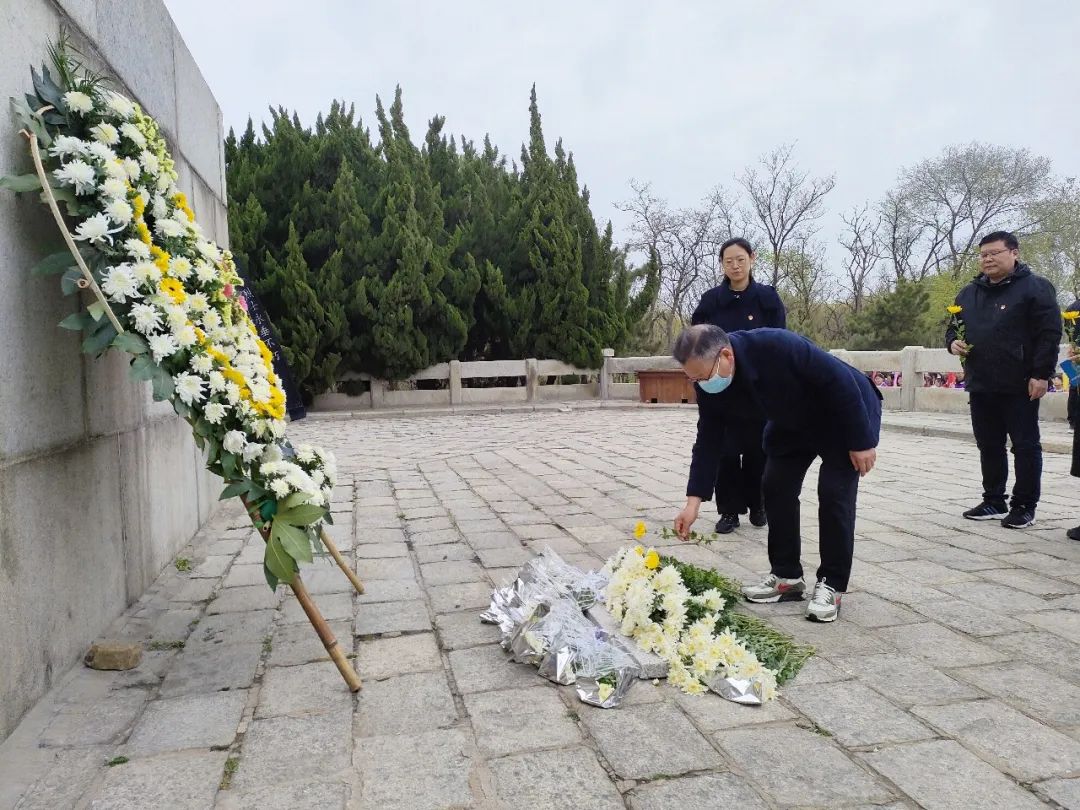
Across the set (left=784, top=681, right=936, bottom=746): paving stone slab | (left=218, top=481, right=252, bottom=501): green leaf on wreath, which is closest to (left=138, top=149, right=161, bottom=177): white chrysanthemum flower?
(left=218, top=481, right=252, bottom=501): green leaf on wreath

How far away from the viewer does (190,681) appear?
2.84 meters

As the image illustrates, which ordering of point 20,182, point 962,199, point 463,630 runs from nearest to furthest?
point 20,182, point 463,630, point 962,199

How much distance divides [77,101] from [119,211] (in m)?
0.45

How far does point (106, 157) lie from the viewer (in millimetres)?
2652

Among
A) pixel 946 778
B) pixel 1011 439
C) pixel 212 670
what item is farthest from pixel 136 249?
pixel 1011 439

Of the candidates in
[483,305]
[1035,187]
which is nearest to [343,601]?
[483,305]

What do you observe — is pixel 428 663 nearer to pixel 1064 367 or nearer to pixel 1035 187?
pixel 1064 367

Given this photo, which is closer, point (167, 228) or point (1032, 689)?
point (1032, 689)

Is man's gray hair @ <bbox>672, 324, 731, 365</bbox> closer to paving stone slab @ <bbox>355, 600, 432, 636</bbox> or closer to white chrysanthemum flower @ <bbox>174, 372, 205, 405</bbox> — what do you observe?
paving stone slab @ <bbox>355, 600, 432, 636</bbox>

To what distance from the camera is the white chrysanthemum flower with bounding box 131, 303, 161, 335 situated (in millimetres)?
2600

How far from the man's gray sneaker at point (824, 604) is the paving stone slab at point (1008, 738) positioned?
0.79 m

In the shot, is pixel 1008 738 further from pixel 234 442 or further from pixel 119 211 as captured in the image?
pixel 119 211

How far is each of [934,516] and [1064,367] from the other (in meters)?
1.27

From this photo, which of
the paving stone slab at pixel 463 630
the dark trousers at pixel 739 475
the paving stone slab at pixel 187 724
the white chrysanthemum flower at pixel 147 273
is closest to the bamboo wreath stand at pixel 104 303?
the white chrysanthemum flower at pixel 147 273
